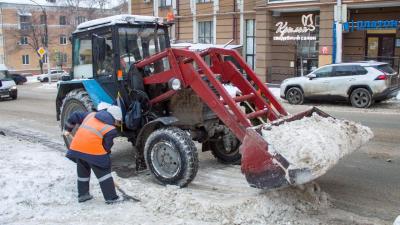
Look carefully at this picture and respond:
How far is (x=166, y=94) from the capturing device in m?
7.80

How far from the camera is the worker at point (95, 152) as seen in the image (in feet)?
20.6

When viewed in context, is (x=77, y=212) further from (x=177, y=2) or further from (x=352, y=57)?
(x=177, y=2)

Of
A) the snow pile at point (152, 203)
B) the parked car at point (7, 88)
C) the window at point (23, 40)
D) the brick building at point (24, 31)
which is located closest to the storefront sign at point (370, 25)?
the parked car at point (7, 88)

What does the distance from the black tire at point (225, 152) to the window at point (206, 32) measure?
2511 cm

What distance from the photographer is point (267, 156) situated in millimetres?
5660

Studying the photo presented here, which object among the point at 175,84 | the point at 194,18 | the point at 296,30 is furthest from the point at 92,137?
the point at 194,18

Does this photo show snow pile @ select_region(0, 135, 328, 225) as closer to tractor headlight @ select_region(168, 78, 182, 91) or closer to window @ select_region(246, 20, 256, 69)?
tractor headlight @ select_region(168, 78, 182, 91)

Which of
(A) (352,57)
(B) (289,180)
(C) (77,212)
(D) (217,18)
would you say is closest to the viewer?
(B) (289,180)

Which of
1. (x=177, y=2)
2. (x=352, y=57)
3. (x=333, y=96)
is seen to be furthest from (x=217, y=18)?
(x=333, y=96)

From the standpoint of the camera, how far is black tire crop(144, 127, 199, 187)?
6.86 m

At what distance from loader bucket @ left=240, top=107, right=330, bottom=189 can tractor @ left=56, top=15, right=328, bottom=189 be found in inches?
1.1

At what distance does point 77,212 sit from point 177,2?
3050cm

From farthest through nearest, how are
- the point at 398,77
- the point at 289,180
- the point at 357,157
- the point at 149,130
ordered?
the point at 398,77
the point at 357,157
the point at 149,130
the point at 289,180

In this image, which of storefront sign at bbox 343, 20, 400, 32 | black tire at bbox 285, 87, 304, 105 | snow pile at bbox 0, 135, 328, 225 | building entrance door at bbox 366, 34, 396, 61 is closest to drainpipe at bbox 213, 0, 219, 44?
storefront sign at bbox 343, 20, 400, 32
